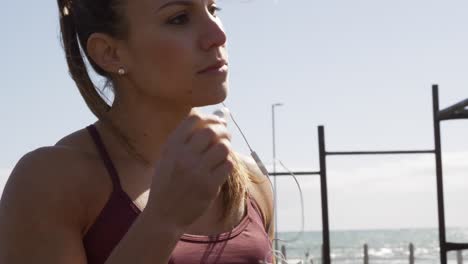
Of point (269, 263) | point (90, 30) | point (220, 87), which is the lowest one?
point (269, 263)

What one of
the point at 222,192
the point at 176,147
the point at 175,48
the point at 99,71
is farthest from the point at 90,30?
the point at 176,147

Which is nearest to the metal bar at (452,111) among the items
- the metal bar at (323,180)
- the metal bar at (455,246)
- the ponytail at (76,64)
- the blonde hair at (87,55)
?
the metal bar at (455,246)

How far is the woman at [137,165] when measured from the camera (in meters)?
1.58

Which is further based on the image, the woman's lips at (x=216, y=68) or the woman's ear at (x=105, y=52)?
the woman's ear at (x=105, y=52)

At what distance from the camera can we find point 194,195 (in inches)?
61.0

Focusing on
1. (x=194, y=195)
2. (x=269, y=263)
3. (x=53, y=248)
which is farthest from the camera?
(x=269, y=263)

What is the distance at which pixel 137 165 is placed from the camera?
207cm

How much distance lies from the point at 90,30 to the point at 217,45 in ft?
1.21

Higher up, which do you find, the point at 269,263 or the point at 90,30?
the point at 90,30

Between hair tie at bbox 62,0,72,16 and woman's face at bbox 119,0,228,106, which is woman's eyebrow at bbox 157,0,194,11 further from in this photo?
hair tie at bbox 62,0,72,16

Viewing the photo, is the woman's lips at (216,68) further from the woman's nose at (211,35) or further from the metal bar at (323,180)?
the metal bar at (323,180)

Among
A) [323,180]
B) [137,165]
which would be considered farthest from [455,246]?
[137,165]

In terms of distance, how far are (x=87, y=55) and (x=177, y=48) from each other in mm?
Result: 333

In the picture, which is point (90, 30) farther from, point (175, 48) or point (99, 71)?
point (175, 48)
